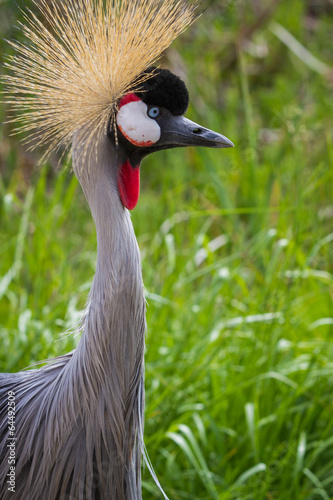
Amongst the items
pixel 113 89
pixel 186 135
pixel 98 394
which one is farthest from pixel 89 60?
pixel 98 394

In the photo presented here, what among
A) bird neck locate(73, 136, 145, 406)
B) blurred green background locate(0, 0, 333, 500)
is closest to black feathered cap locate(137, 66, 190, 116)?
bird neck locate(73, 136, 145, 406)

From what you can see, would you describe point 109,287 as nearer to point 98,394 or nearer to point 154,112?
point 98,394

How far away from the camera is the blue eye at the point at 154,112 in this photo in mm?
1089

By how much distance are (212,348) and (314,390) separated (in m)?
0.32

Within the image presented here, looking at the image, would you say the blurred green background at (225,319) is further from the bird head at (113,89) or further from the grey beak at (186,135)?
the grey beak at (186,135)

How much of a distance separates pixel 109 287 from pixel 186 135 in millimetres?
316

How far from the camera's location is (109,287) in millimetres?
1054

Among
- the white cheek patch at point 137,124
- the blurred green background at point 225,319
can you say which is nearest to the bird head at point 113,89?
the white cheek patch at point 137,124

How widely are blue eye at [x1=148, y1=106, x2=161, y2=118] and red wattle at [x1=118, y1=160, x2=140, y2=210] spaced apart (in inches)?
3.8

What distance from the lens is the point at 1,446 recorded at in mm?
1196

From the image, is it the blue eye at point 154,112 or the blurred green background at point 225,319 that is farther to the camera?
the blurred green background at point 225,319

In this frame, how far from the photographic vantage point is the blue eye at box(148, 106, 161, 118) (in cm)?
109

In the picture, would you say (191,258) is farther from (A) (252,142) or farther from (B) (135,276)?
(B) (135,276)

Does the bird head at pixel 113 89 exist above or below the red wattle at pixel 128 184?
above
